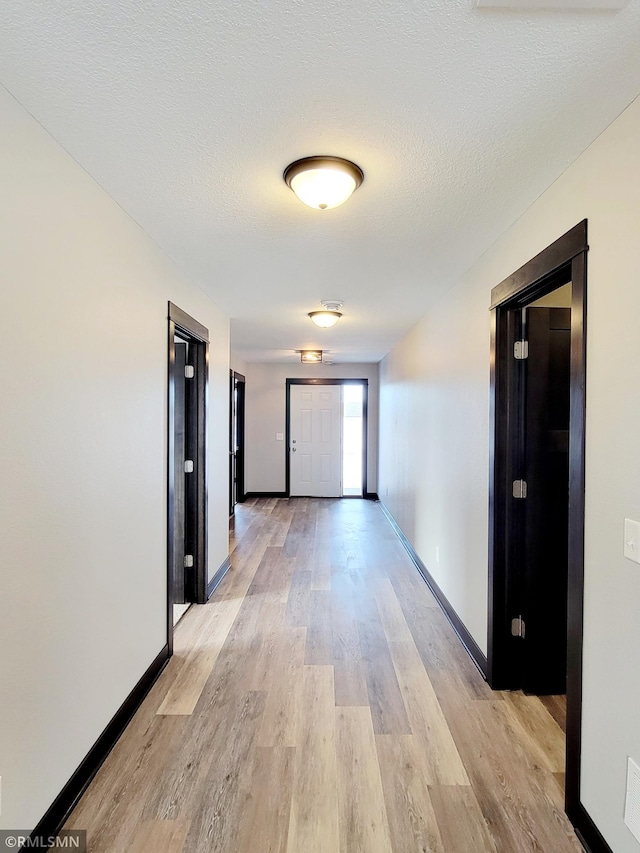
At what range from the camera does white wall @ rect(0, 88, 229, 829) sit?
1.37 meters

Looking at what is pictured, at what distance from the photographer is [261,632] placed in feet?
10.2

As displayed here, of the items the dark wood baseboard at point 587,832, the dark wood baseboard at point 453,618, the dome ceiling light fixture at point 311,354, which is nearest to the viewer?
the dark wood baseboard at point 587,832

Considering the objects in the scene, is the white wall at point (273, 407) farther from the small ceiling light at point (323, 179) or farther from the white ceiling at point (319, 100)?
the small ceiling light at point (323, 179)

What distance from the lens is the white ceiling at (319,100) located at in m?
1.09

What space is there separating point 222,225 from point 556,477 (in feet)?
7.06

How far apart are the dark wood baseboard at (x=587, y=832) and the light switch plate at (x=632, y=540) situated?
0.93 m

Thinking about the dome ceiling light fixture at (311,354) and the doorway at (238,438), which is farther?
the doorway at (238,438)

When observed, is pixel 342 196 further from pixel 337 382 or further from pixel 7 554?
pixel 337 382

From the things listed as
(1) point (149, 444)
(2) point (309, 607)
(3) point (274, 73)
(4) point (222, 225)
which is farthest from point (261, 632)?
(3) point (274, 73)

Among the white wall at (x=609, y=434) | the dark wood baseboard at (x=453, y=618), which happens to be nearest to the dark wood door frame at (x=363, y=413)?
the dark wood baseboard at (x=453, y=618)

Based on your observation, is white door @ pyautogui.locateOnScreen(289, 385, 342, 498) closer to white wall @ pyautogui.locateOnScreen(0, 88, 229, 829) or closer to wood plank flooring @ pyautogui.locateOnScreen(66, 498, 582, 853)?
wood plank flooring @ pyautogui.locateOnScreen(66, 498, 582, 853)

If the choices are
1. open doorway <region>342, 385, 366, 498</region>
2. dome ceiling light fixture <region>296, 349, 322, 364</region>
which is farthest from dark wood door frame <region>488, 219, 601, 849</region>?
open doorway <region>342, 385, 366, 498</region>

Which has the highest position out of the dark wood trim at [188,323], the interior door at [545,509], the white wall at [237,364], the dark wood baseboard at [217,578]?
the white wall at [237,364]

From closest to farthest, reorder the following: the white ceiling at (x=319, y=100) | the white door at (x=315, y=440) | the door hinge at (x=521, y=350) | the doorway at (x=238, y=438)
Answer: the white ceiling at (x=319, y=100)
the door hinge at (x=521, y=350)
the doorway at (x=238, y=438)
the white door at (x=315, y=440)
